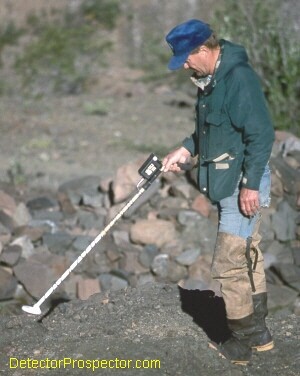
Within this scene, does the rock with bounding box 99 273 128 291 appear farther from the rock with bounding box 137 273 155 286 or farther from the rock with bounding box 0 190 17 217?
the rock with bounding box 0 190 17 217

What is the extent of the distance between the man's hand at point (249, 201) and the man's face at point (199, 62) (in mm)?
641

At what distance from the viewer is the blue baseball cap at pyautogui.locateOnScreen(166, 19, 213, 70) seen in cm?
531

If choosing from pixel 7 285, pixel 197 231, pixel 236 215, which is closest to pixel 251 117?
pixel 236 215

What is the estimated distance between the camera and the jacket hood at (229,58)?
540 cm

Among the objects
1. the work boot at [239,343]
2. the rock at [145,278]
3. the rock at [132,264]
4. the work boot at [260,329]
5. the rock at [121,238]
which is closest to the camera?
the work boot at [239,343]

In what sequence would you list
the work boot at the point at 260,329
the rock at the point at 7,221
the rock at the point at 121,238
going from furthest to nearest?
the rock at the point at 7,221
the rock at the point at 121,238
the work boot at the point at 260,329

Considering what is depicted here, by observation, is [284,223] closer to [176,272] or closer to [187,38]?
[176,272]

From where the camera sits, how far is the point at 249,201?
5473 mm

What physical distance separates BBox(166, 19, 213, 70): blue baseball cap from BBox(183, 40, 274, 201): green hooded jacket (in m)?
0.18

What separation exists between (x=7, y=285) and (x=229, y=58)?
15.9ft

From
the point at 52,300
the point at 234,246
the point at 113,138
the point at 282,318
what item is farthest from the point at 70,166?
the point at 234,246

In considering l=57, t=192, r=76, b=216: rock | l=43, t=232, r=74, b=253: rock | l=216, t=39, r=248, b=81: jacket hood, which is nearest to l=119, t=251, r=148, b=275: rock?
l=43, t=232, r=74, b=253: rock

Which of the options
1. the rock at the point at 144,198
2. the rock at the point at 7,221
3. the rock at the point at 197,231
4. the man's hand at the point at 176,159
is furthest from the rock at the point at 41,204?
the man's hand at the point at 176,159

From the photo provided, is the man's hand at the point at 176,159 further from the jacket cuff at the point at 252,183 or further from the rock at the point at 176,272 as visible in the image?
the rock at the point at 176,272
